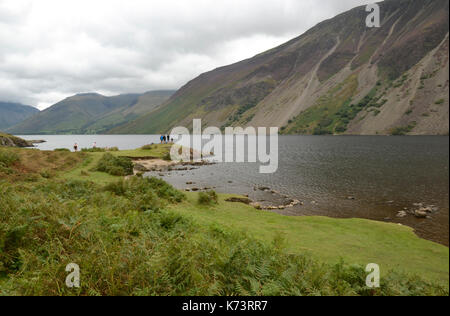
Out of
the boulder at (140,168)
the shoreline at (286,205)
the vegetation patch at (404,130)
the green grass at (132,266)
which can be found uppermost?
the vegetation patch at (404,130)

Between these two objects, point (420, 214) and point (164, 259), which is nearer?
point (164, 259)

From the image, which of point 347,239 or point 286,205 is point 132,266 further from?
point 286,205

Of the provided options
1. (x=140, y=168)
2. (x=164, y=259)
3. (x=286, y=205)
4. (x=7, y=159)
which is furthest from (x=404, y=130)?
(x=7, y=159)

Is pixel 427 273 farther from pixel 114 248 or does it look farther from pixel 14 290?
pixel 14 290

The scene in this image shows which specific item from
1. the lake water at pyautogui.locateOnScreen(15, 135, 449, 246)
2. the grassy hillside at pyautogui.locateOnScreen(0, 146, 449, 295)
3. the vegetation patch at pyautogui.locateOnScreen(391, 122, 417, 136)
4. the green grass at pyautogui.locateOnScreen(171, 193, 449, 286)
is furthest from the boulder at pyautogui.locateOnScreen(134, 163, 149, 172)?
the vegetation patch at pyautogui.locateOnScreen(391, 122, 417, 136)

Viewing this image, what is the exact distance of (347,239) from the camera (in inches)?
603

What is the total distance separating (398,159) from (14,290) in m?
68.1

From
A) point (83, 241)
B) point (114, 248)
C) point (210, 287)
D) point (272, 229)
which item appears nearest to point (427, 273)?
point (272, 229)

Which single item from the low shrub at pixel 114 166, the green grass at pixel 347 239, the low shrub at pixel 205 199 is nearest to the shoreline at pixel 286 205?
the green grass at pixel 347 239

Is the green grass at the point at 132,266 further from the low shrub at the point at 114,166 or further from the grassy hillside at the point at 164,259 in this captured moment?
the low shrub at the point at 114,166

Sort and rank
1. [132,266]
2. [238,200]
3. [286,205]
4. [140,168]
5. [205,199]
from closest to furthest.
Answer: [132,266], [205,199], [238,200], [286,205], [140,168]

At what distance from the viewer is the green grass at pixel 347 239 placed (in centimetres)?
1221

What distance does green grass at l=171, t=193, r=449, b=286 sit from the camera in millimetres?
12211

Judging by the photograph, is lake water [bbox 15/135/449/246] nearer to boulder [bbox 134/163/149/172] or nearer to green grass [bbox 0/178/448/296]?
boulder [bbox 134/163/149/172]
